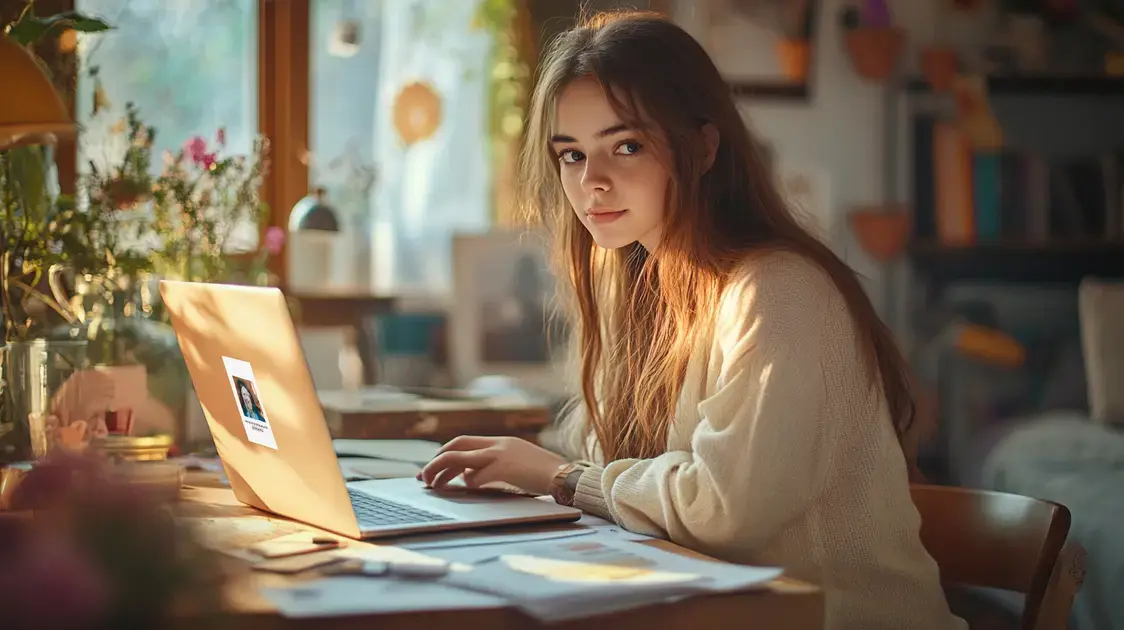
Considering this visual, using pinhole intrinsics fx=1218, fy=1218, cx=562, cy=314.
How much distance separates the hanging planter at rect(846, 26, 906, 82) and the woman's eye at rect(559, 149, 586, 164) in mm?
2998

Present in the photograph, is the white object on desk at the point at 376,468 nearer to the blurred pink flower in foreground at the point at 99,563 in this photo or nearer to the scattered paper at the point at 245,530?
the scattered paper at the point at 245,530

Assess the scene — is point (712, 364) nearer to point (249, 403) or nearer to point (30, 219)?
point (249, 403)

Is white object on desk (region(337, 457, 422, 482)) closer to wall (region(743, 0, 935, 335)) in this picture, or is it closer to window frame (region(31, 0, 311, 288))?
window frame (region(31, 0, 311, 288))

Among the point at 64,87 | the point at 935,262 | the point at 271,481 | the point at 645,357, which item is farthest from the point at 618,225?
the point at 935,262

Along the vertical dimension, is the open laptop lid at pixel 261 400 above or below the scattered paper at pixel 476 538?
above

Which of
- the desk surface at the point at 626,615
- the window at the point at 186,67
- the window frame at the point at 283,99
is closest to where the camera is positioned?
the desk surface at the point at 626,615

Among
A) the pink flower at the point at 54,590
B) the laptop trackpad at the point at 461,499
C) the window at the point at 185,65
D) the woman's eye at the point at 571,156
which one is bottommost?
the laptop trackpad at the point at 461,499

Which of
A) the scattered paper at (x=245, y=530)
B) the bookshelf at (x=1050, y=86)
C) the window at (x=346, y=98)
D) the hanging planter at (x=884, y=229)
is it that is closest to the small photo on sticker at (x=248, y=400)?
the scattered paper at (x=245, y=530)

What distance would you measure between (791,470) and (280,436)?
51 cm

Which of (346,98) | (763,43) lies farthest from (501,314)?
(763,43)

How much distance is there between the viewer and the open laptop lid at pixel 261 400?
3.62 feet

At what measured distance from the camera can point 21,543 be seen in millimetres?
725

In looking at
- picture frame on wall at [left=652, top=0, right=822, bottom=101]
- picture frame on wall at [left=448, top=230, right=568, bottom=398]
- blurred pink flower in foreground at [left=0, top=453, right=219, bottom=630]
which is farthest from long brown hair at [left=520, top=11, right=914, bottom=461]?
picture frame on wall at [left=652, top=0, right=822, bottom=101]

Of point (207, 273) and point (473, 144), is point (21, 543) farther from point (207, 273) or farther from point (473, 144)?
point (473, 144)
